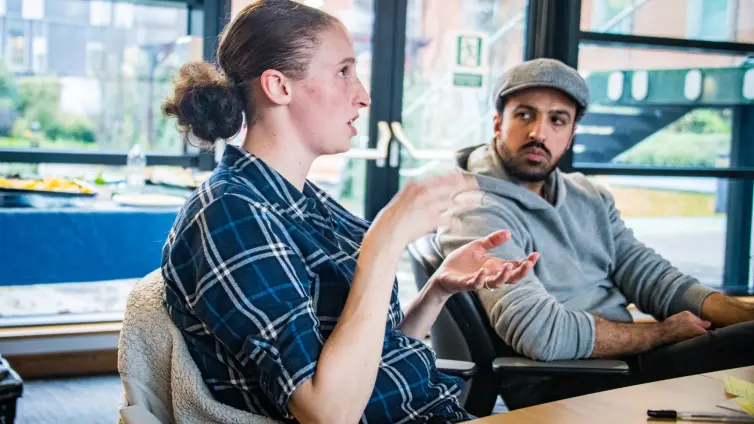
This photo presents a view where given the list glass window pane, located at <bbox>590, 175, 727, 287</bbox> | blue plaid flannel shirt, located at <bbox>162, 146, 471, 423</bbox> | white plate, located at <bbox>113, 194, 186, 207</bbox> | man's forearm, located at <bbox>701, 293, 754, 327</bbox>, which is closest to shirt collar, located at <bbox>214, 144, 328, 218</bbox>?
blue plaid flannel shirt, located at <bbox>162, 146, 471, 423</bbox>

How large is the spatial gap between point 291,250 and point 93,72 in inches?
123

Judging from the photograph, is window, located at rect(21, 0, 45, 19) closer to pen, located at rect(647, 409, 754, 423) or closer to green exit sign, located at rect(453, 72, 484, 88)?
green exit sign, located at rect(453, 72, 484, 88)

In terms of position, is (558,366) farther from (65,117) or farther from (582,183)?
(65,117)

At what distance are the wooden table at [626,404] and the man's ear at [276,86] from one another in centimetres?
62

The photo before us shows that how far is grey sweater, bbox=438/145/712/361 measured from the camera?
2.28 m

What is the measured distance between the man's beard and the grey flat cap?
167 millimetres

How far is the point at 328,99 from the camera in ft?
4.93

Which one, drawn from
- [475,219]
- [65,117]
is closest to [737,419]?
[475,219]

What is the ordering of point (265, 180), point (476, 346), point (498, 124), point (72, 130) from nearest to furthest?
point (265, 180), point (476, 346), point (498, 124), point (72, 130)

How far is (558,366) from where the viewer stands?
7.17 feet

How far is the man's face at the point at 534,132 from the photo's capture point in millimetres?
2598

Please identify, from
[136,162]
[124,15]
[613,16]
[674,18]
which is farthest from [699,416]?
[674,18]

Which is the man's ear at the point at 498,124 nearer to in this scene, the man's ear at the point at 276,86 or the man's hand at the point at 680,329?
the man's hand at the point at 680,329

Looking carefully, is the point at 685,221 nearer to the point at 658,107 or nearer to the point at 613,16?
the point at 658,107
